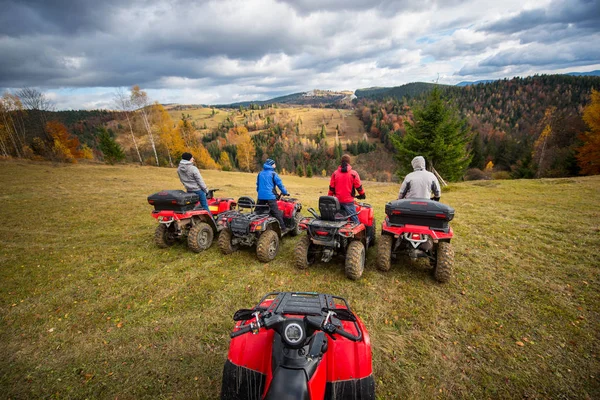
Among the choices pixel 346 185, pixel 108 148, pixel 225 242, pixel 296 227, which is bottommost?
pixel 296 227

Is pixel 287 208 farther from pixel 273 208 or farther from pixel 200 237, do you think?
pixel 200 237

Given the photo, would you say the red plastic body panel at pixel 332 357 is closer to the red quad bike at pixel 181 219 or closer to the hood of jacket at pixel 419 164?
the hood of jacket at pixel 419 164

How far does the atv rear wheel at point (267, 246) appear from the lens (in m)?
6.10

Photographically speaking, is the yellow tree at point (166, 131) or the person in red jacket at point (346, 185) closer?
the person in red jacket at point (346, 185)

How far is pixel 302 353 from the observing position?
1920 millimetres

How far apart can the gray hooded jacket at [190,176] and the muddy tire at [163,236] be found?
143 cm

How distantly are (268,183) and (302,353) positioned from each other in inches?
203

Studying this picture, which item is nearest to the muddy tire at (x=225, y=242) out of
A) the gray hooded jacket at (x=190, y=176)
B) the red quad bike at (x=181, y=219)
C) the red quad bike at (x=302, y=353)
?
the red quad bike at (x=181, y=219)

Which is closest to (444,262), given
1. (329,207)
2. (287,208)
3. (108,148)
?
(329,207)

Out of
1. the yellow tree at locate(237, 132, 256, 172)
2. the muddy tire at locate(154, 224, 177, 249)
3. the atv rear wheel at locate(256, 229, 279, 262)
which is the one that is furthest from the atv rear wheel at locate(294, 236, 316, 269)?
the yellow tree at locate(237, 132, 256, 172)

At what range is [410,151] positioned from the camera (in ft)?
65.3

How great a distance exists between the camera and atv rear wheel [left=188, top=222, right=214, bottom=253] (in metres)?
6.60

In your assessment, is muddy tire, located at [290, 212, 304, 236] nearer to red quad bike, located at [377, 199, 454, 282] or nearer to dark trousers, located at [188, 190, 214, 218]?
dark trousers, located at [188, 190, 214, 218]

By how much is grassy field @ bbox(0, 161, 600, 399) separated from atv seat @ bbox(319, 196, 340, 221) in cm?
133
